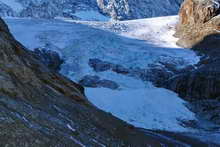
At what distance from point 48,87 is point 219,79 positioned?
2360cm

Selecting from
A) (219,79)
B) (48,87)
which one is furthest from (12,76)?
(219,79)

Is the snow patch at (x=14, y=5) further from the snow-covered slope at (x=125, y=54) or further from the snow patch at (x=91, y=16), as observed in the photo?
the snow-covered slope at (x=125, y=54)

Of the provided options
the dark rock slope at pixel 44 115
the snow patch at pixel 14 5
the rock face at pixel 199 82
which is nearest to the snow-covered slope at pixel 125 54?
the rock face at pixel 199 82

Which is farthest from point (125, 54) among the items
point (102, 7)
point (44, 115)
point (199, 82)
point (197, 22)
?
point (102, 7)

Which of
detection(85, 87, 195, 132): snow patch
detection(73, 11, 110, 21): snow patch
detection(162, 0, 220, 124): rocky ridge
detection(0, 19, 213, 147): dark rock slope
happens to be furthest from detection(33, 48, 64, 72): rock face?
detection(73, 11, 110, 21): snow patch

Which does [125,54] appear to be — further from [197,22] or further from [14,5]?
[14,5]

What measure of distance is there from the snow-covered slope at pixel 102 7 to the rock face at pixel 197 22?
220 feet

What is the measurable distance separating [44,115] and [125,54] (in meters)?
35.2

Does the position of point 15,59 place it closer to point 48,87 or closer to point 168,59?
point 48,87

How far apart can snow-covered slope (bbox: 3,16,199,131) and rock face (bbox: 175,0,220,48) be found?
1504 mm

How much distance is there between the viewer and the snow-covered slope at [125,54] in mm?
36844

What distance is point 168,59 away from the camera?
50219 mm

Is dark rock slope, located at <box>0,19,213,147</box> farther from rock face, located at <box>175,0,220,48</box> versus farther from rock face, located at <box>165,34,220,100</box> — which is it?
rock face, located at <box>175,0,220,48</box>

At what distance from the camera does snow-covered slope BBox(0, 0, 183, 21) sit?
130 m
